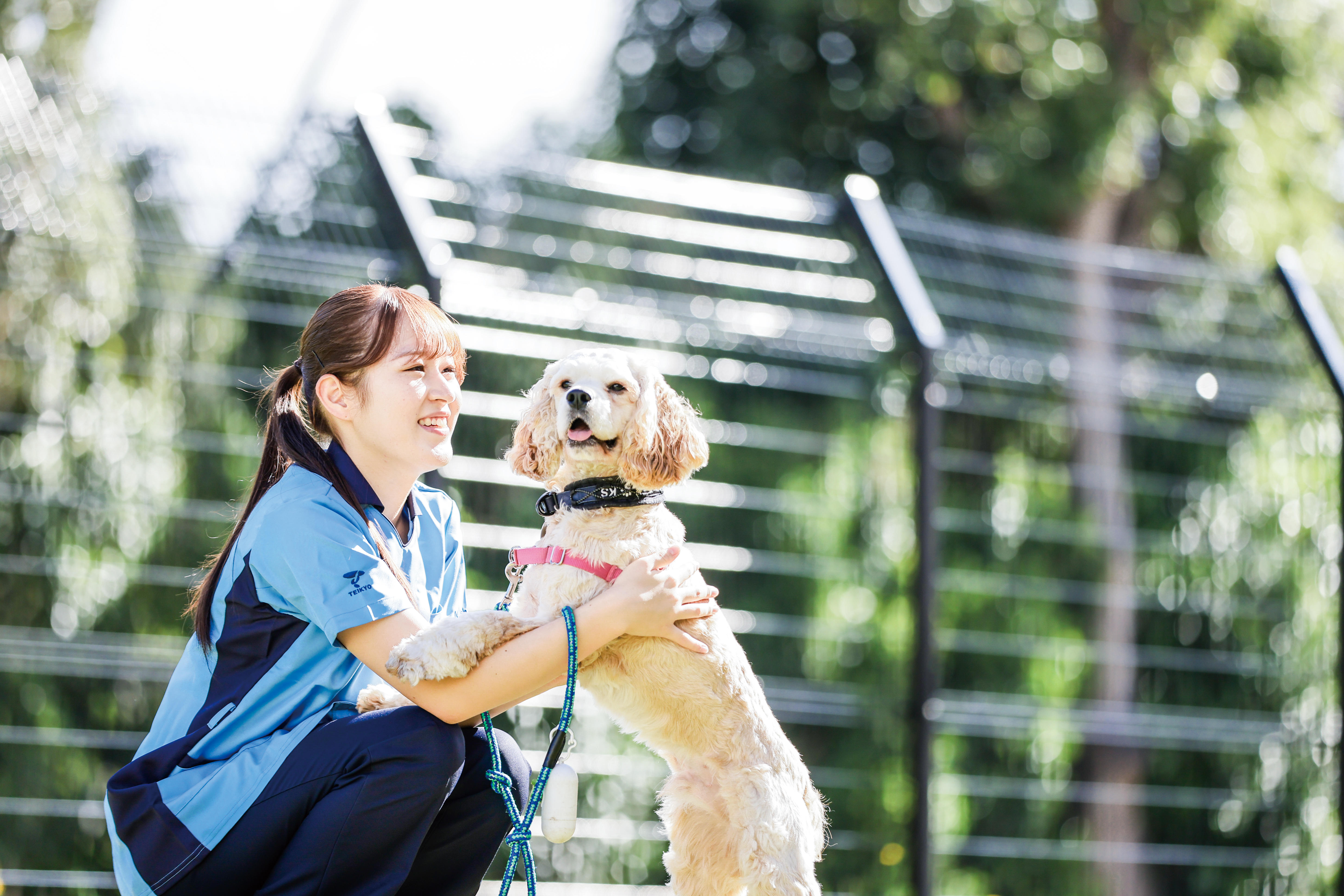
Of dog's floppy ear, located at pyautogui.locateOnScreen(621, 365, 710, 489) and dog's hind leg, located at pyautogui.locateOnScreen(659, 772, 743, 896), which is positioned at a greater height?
dog's floppy ear, located at pyautogui.locateOnScreen(621, 365, 710, 489)

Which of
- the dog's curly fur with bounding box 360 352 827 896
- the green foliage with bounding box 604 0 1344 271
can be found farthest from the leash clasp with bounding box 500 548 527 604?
the green foliage with bounding box 604 0 1344 271

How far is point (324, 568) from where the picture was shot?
2.25m

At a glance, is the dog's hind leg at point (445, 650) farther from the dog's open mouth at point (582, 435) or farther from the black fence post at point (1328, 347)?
the black fence post at point (1328, 347)

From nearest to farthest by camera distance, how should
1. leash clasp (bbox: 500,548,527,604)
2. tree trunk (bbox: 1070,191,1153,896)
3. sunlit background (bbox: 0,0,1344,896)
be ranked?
leash clasp (bbox: 500,548,527,604) < sunlit background (bbox: 0,0,1344,896) < tree trunk (bbox: 1070,191,1153,896)

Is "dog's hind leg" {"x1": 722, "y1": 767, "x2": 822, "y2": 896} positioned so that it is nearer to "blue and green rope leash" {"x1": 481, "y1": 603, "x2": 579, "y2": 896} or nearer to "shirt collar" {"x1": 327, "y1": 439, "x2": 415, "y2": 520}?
"blue and green rope leash" {"x1": 481, "y1": 603, "x2": 579, "y2": 896}

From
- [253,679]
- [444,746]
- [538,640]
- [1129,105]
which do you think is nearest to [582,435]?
[538,640]

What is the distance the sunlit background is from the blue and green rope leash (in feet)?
4.17

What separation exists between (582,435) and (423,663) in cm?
60

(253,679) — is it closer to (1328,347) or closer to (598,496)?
(598,496)

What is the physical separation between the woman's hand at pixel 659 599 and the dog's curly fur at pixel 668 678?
0.11 ft

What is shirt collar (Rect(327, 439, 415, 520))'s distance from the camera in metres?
2.47

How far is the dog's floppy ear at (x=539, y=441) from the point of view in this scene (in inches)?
102

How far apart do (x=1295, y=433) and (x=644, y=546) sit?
13.3 feet

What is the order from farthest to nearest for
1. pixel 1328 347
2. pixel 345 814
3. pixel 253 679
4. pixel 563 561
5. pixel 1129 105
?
1. pixel 1129 105
2. pixel 1328 347
3. pixel 563 561
4. pixel 253 679
5. pixel 345 814
